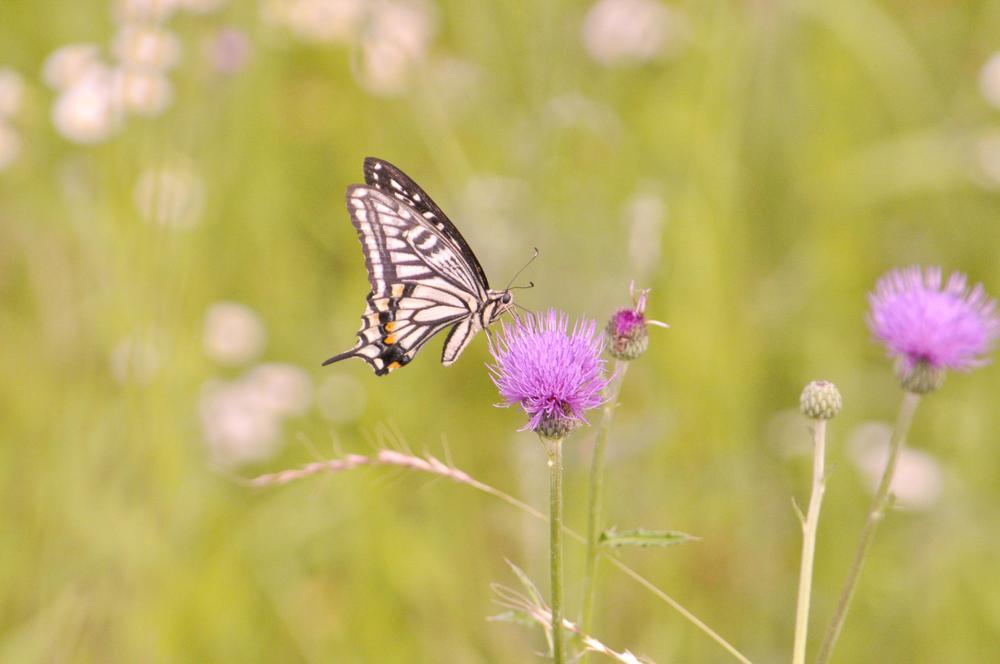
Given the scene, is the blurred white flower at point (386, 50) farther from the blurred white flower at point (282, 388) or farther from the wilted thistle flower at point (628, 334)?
the wilted thistle flower at point (628, 334)

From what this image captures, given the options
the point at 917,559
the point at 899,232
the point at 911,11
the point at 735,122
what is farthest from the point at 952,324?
the point at 911,11

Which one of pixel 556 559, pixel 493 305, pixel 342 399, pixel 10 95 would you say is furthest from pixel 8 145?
pixel 556 559

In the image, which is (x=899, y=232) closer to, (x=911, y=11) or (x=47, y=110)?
(x=911, y=11)

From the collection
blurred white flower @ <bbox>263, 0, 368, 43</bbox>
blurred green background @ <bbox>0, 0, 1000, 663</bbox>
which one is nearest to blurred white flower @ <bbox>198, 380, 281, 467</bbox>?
blurred green background @ <bbox>0, 0, 1000, 663</bbox>

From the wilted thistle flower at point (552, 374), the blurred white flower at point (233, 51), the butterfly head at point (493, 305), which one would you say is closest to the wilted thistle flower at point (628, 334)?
the wilted thistle flower at point (552, 374)

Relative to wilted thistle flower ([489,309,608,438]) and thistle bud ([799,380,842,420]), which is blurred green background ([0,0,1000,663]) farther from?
thistle bud ([799,380,842,420])

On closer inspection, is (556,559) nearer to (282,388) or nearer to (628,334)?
(628,334)
